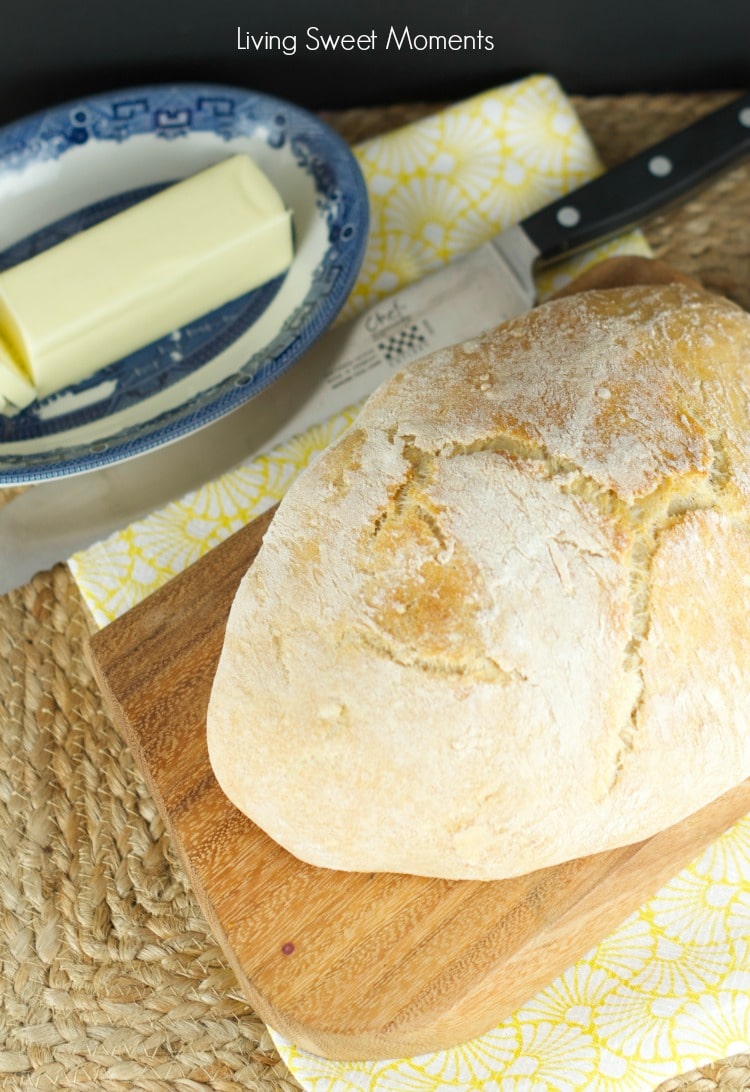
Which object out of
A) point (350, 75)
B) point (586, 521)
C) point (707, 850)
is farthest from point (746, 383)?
point (350, 75)

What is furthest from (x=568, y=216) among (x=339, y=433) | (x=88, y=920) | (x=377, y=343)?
(x=88, y=920)

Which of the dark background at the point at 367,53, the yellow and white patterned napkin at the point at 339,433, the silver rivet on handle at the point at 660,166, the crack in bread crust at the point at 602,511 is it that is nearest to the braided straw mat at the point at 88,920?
the yellow and white patterned napkin at the point at 339,433

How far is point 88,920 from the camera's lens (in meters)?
1.34

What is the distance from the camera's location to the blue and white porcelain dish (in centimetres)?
157

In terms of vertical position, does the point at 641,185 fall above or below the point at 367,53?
below

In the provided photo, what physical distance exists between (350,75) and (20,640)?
125cm

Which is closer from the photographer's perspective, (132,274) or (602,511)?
(602,511)

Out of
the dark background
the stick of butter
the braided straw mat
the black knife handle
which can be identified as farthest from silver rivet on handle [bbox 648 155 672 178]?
the braided straw mat

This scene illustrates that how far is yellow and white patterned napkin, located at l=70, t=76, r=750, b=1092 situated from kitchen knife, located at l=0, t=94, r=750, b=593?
40 mm

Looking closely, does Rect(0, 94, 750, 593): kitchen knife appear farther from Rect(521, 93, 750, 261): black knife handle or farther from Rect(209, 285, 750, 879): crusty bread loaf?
Rect(209, 285, 750, 879): crusty bread loaf

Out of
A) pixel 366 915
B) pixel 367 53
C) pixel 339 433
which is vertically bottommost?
pixel 366 915

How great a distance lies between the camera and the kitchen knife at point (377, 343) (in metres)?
1.52

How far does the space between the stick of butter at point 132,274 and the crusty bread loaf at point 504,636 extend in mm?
578

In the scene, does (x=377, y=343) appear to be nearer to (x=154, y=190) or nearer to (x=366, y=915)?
(x=154, y=190)
